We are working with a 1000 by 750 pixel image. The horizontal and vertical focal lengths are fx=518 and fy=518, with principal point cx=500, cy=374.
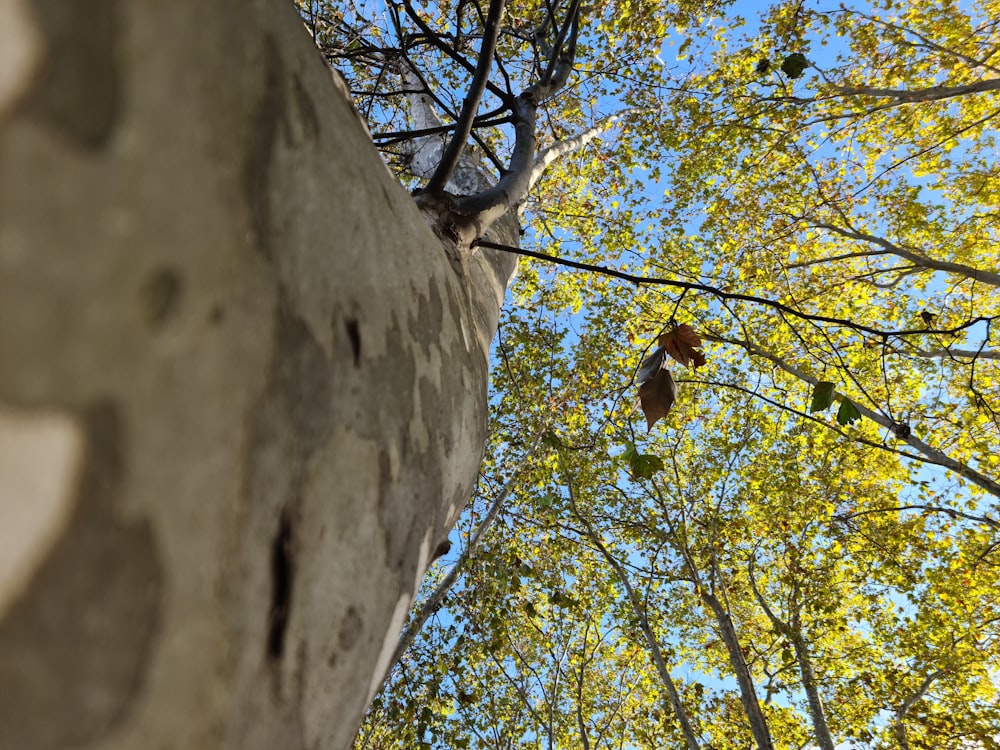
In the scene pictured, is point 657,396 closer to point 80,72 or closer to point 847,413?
point 847,413

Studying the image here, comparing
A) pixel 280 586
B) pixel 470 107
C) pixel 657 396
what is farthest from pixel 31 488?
pixel 657 396

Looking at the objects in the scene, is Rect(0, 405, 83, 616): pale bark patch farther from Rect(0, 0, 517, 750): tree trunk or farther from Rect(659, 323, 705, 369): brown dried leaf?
Rect(659, 323, 705, 369): brown dried leaf

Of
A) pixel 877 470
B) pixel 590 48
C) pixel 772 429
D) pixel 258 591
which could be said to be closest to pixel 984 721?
pixel 877 470

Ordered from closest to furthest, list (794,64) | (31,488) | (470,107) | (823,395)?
1. (31,488)
2. (470,107)
3. (823,395)
4. (794,64)

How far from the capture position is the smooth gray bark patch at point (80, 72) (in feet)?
0.94

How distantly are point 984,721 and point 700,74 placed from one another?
9.51 meters

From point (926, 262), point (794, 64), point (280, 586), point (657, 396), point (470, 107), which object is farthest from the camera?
point (926, 262)

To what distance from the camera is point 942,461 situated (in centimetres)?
518

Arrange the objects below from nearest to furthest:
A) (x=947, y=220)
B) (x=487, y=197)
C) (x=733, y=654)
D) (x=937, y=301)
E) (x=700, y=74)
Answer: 1. (x=487, y=197)
2. (x=733, y=654)
3. (x=700, y=74)
4. (x=947, y=220)
5. (x=937, y=301)

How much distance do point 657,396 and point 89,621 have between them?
1219mm

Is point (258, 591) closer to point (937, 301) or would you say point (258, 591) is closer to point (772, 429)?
point (772, 429)

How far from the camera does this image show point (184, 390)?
1.07 feet

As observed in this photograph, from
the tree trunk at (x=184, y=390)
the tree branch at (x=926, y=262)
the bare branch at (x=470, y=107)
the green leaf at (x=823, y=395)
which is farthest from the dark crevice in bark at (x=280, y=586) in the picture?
the tree branch at (x=926, y=262)

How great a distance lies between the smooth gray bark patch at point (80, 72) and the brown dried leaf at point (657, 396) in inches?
45.9
